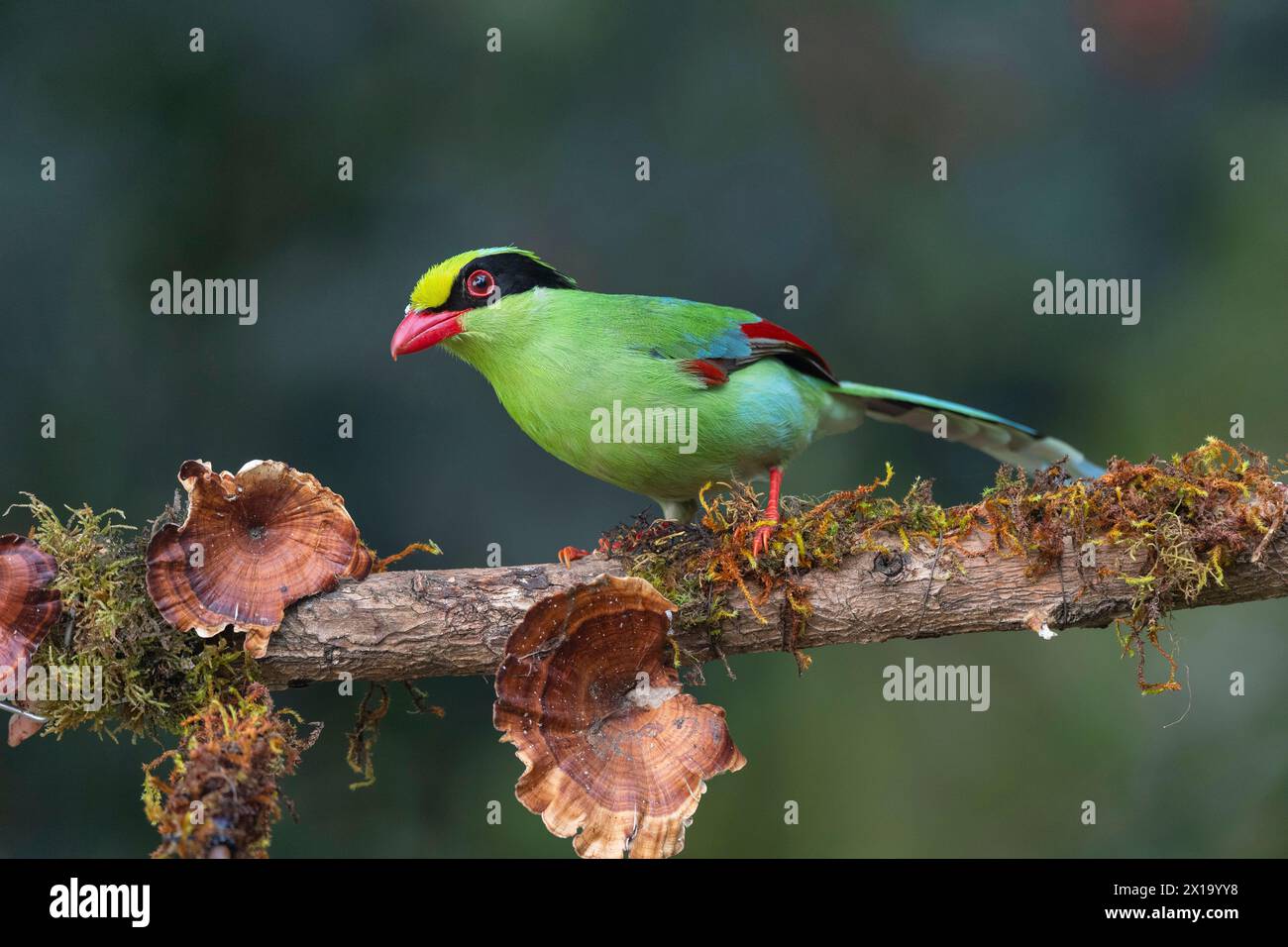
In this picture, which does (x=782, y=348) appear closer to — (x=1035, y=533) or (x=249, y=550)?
(x=1035, y=533)

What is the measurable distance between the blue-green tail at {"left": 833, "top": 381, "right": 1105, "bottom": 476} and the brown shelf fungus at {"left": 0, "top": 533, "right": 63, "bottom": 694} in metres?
2.58

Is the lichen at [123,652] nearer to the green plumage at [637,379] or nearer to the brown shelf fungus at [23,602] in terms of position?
the brown shelf fungus at [23,602]

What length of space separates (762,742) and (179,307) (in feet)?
10.6

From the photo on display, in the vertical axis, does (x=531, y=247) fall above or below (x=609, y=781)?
above

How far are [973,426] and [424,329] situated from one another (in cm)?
193

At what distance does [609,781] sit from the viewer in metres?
2.96

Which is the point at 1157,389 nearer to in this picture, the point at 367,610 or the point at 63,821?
the point at 367,610

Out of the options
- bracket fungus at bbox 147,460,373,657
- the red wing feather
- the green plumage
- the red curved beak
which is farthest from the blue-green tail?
bracket fungus at bbox 147,460,373,657

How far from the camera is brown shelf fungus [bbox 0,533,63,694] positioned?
10.2 feet

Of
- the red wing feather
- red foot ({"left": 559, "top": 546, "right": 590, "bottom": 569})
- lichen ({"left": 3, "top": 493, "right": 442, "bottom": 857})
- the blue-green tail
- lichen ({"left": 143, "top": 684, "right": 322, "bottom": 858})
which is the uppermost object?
the red wing feather

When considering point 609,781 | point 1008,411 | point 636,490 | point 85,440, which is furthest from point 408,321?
point 1008,411

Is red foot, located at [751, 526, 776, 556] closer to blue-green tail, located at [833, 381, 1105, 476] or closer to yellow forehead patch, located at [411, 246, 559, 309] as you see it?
blue-green tail, located at [833, 381, 1105, 476]

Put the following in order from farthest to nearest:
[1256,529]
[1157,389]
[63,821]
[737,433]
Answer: [1157,389] < [63,821] < [737,433] < [1256,529]

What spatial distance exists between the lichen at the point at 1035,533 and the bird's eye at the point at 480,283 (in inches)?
43.9
